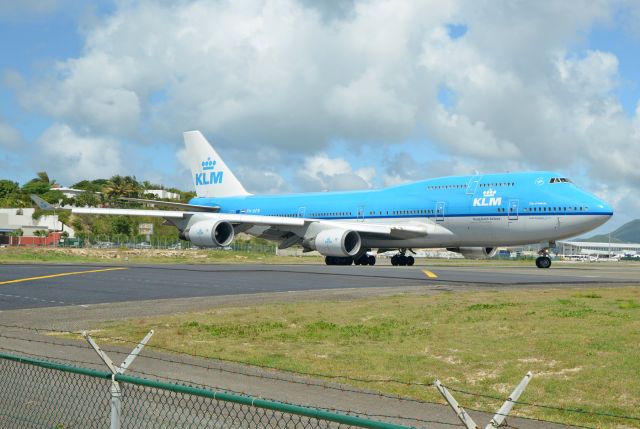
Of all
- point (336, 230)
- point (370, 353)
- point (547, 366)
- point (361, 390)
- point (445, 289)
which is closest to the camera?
point (361, 390)

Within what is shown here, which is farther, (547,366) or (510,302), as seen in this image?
(510,302)

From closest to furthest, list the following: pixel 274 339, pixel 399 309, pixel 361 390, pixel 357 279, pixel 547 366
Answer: pixel 361 390
pixel 547 366
pixel 274 339
pixel 399 309
pixel 357 279

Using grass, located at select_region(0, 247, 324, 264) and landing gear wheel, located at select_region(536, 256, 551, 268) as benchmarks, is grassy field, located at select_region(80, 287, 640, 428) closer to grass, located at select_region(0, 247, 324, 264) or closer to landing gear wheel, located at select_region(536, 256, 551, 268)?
landing gear wheel, located at select_region(536, 256, 551, 268)

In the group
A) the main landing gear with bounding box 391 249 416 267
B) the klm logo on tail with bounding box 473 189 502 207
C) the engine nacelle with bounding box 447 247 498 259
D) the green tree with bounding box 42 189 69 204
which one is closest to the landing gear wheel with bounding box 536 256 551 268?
the engine nacelle with bounding box 447 247 498 259

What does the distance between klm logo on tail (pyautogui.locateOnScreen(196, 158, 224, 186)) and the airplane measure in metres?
8.14

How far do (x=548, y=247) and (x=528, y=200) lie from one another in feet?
12.7

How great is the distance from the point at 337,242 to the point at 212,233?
7044 millimetres

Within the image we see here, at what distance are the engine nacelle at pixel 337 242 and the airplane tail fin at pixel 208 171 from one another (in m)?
16.0

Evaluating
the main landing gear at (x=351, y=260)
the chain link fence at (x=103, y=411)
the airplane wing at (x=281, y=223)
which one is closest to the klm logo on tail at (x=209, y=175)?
the airplane wing at (x=281, y=223)

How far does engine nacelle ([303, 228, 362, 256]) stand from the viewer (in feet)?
140

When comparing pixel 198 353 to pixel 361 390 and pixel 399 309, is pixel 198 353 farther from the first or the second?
pixel 399 309

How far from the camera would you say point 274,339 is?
51.1ft

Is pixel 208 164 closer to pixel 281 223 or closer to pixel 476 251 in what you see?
pixel 281 223

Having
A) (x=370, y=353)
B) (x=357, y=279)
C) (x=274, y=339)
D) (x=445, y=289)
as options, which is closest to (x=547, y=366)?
(x=370, y=353)
